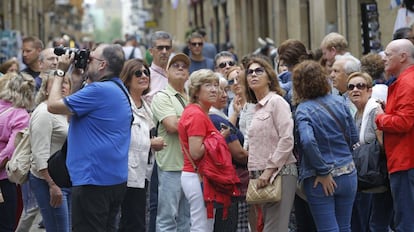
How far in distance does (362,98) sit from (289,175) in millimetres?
1524

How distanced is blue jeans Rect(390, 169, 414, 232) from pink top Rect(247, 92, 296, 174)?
896 mm

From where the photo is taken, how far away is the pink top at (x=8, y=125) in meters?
9.59

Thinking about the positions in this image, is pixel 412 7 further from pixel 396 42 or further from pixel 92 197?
pixel 92 197

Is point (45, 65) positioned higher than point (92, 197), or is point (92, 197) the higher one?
point (45, 65)

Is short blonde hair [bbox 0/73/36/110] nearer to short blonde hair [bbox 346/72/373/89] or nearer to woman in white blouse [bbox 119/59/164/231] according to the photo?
woman in white blouse [bbox 119/59/164/231]

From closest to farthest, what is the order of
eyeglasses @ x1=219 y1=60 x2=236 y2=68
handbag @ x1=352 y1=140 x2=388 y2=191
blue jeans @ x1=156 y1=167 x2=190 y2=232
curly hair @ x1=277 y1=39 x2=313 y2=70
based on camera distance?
1. handbag @ x1=352 y1=140 x2=388 y2=191
2. blue jeans @ x1=156 y1=167 x2=190 y2=232
3. curly hair @ x1=277 y1=39 x2=313 y2=70
4. eyeglasses @ x1=219 y1=60 x2=236 y2=68

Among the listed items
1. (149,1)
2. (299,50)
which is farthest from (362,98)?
(149,1)

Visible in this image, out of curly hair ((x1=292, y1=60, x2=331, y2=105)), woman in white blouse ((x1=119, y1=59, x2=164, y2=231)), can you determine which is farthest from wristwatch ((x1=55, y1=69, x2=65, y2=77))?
curly hair ((x1=292, y1=60, x2=331, y2=105))

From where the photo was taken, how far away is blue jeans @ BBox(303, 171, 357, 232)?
8.13 metres

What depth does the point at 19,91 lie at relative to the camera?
9.78 meters

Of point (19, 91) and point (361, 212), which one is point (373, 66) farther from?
point (19, 91)

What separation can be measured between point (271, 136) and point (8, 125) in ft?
9.43

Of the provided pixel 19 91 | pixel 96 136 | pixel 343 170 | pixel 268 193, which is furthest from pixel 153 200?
pixel 96 136

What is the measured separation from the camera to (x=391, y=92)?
8.34m
